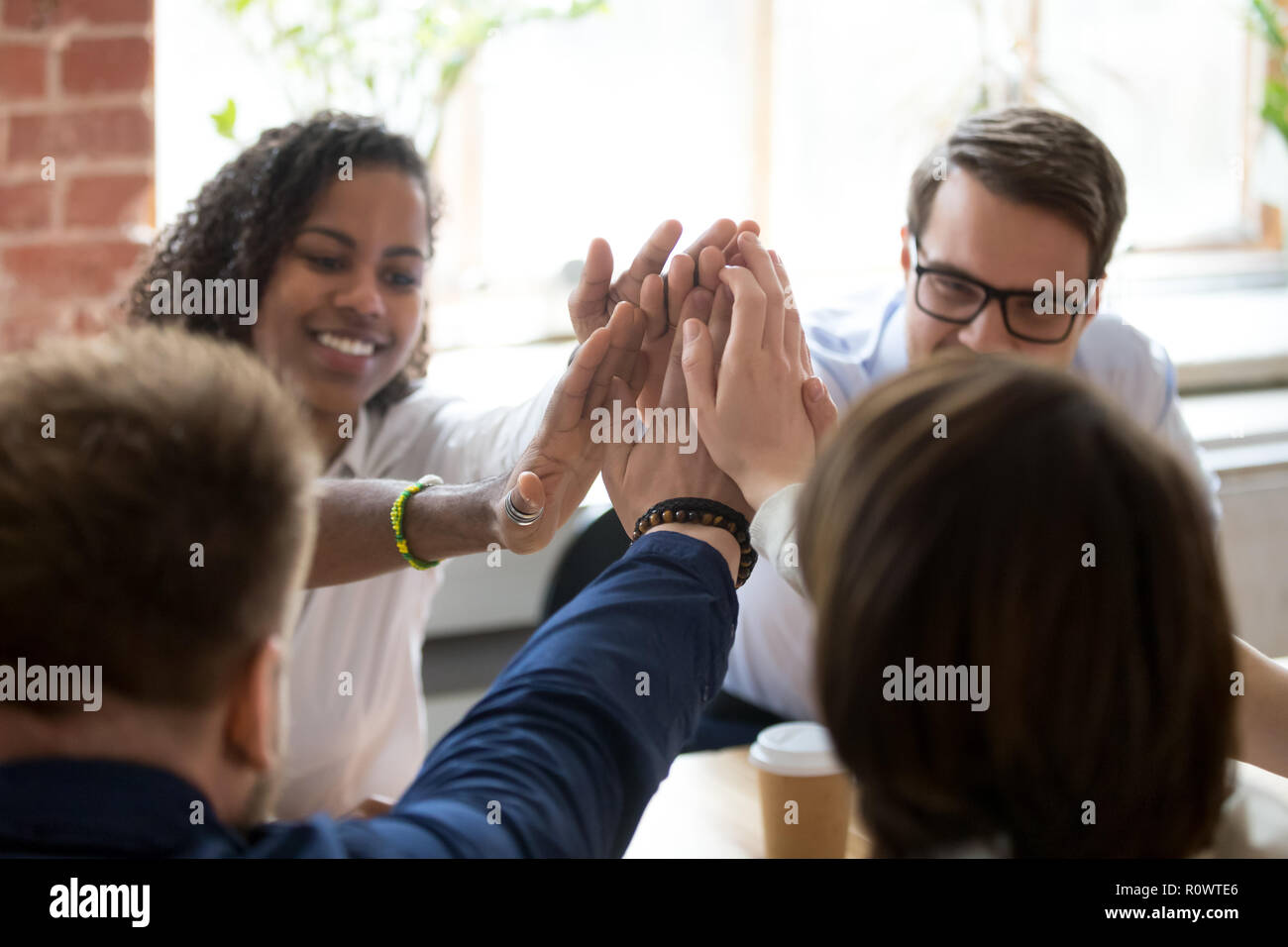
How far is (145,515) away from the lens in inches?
22.5

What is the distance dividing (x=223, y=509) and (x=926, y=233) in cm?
129

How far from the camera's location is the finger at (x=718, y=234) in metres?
1.20

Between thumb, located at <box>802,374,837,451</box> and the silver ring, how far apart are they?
28 centimetres

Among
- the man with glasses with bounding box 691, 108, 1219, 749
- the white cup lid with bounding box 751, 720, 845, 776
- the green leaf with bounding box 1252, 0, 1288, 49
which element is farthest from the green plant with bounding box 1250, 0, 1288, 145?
the white cup lid with bounding box 751, 720, 845, 776

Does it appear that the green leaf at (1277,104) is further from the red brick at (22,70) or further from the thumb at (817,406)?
the red brick at (22,70)

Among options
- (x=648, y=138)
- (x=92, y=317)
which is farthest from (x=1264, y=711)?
(x=648, y=138)

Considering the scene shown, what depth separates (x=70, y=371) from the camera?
1.98 ft

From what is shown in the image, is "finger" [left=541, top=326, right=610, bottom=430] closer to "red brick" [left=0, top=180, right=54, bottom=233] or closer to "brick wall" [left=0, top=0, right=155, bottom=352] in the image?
"brick wall" [left=0, top=0, right=155, bottom=352]

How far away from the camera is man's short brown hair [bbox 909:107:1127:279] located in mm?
1593

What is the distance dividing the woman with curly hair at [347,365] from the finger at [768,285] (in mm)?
338

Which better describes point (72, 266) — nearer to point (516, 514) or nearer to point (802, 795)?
point (516, 514)

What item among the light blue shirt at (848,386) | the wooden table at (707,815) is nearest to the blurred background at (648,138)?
the light blue shirt at (848,386)

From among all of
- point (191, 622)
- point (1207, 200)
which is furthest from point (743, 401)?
point (1207, 200)
